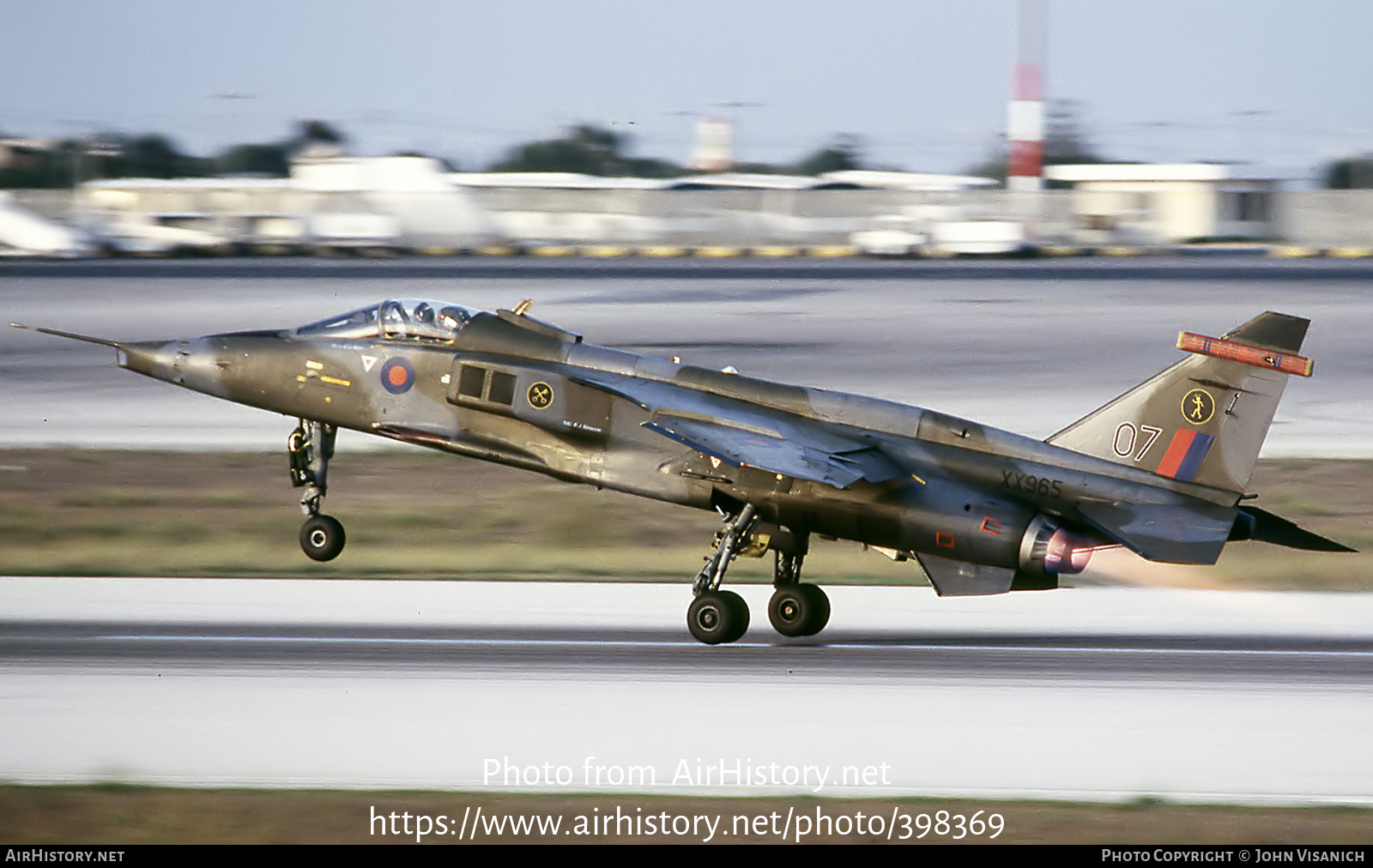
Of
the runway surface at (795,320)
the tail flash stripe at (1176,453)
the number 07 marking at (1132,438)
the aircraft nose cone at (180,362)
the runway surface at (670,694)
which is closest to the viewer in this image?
the runway surface at (670,694)

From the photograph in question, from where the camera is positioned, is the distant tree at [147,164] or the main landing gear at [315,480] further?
the distant tree at [147,164]

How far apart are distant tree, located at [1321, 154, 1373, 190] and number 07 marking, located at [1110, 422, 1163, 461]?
9805cm

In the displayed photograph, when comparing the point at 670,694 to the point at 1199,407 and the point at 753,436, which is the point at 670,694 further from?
the point at 1199,407

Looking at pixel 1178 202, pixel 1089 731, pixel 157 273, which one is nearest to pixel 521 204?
pixel 157 273

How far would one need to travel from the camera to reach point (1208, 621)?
69.5 ft

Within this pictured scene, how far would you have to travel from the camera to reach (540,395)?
64.2 feet

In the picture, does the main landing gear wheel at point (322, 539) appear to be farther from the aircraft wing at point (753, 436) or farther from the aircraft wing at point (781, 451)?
the aircraft wing at point (781, 451)

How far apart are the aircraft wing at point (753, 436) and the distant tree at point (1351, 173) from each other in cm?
9870

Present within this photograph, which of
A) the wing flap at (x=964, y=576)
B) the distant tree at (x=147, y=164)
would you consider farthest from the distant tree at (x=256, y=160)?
the wing flap at (x=964, y=576)

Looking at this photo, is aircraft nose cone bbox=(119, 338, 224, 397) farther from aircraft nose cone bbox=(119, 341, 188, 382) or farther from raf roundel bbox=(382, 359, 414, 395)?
raf roundel bbox=(382, 359, 414, 395)

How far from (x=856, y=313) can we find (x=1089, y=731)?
3789 centimetres

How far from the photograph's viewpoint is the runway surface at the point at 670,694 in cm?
1450

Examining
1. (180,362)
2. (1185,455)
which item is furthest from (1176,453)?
(180,362)

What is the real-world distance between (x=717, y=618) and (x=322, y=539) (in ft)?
17.2
